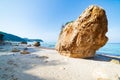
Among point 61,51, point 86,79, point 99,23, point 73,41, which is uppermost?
point 99,23

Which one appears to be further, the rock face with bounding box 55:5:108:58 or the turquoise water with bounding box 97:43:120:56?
the turquoise water with bounding box 97:43:120:56

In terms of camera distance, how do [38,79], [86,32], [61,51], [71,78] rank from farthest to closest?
[61,51], [86,32], [71,78], [38,79]

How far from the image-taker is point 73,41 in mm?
10805

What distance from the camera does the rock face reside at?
1037 cm

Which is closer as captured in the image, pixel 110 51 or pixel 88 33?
pixel 88 33

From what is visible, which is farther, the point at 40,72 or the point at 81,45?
the point at 81,45

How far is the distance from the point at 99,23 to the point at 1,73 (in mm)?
7539

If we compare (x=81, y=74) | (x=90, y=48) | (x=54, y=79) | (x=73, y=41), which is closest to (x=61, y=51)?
(x=73, y=41)

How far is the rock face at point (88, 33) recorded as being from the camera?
10367mm

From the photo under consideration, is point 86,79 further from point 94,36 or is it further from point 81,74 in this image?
point 94,36

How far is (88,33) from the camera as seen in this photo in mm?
10375

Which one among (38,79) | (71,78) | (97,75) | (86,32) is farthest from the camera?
(86,32)

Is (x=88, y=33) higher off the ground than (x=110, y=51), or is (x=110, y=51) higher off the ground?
(x=88, y=33)

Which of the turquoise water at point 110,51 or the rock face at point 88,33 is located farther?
the turquoise water at point 110,51
